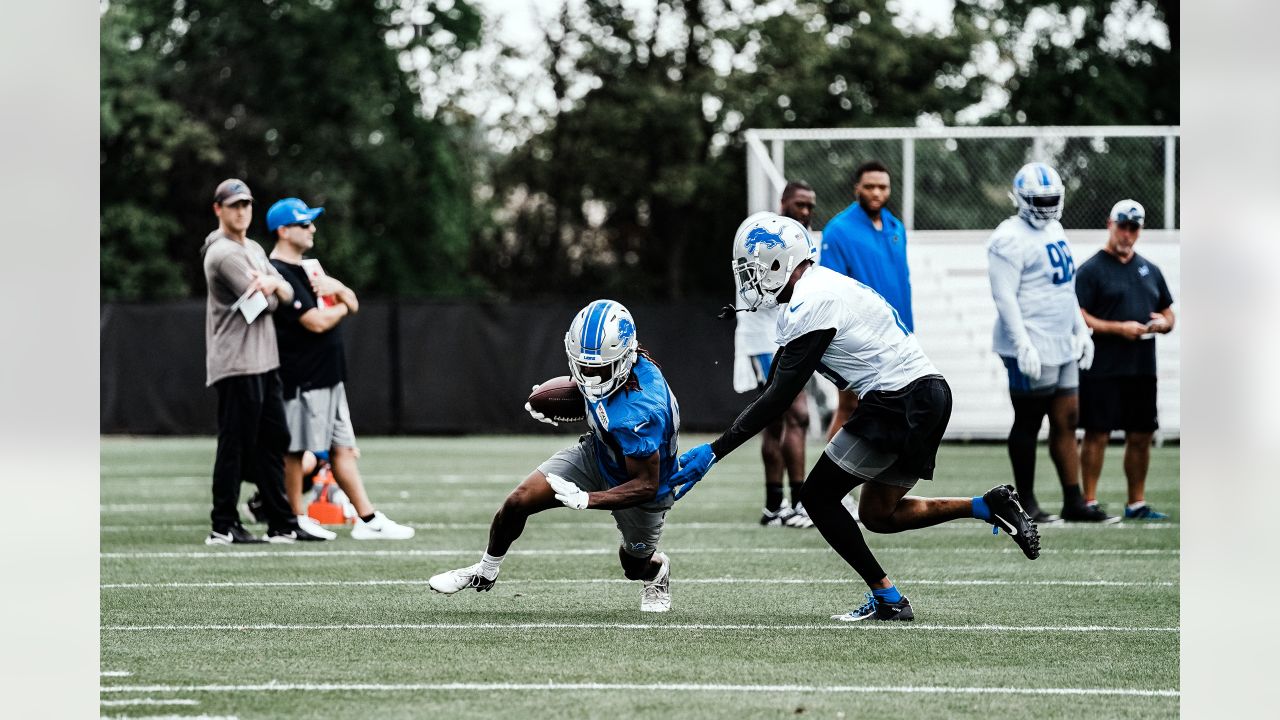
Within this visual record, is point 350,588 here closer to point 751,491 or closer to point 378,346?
point 751,491

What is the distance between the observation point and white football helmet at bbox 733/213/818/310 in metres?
6.16

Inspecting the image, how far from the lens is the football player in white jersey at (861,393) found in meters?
6.15

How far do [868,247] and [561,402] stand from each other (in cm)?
370

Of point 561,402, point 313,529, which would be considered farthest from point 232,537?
point 561,402

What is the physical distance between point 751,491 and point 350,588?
5.80 meters

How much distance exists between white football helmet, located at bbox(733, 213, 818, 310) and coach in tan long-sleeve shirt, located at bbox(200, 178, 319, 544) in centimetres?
391

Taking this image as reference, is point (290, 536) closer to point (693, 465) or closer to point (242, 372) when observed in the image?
point (242, 372)

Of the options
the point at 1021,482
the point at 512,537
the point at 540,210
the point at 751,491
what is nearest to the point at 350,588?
the point at 512,537

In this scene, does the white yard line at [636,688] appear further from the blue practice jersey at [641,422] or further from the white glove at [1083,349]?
the white glove at [1083,349]

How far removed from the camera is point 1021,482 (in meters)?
10.1

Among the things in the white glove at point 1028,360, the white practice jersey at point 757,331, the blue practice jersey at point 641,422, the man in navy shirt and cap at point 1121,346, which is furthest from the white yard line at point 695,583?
the man in navy shirt and cap at point 1121,346

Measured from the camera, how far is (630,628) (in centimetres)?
628

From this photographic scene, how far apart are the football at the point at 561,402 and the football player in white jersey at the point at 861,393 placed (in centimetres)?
54

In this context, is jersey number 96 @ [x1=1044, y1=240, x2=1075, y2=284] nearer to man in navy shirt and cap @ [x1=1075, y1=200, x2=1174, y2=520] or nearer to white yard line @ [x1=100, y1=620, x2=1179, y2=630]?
man in navy shirt and cap @ [x1=1075, y1=200, x2=1174, y2=520]
